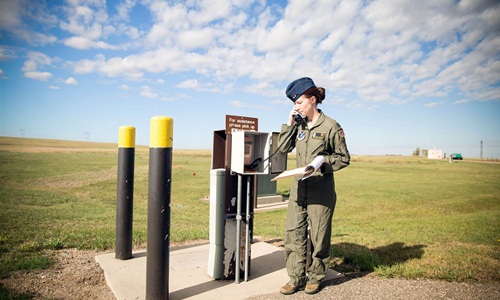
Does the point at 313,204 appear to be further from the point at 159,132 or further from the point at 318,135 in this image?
the point at 159,132

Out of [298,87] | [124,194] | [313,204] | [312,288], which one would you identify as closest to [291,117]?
[298,87]

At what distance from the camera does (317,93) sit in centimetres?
379

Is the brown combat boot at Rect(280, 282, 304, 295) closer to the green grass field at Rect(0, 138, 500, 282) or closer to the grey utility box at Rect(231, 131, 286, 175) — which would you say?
the green grass field at Rect(0, 138, 500, 282)

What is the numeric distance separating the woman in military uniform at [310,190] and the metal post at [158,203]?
4.62 ft

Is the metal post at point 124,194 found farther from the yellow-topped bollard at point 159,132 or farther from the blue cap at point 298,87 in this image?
the blue cap at point 298,87

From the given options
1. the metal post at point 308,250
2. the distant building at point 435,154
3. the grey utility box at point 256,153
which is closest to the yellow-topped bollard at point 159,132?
the grey utility box at point 256,153

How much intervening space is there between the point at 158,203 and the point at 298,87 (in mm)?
2081

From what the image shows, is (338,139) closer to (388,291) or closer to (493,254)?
(388,291)

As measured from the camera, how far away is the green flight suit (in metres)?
3.62

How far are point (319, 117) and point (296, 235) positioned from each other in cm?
144

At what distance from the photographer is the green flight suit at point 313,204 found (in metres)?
3.62

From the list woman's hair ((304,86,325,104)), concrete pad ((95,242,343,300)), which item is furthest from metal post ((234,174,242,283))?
woman's hair ((304,86,325,104))

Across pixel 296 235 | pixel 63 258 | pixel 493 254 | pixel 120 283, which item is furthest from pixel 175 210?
pixel 493 254

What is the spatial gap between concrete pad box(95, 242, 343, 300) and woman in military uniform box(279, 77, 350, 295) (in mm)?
444
